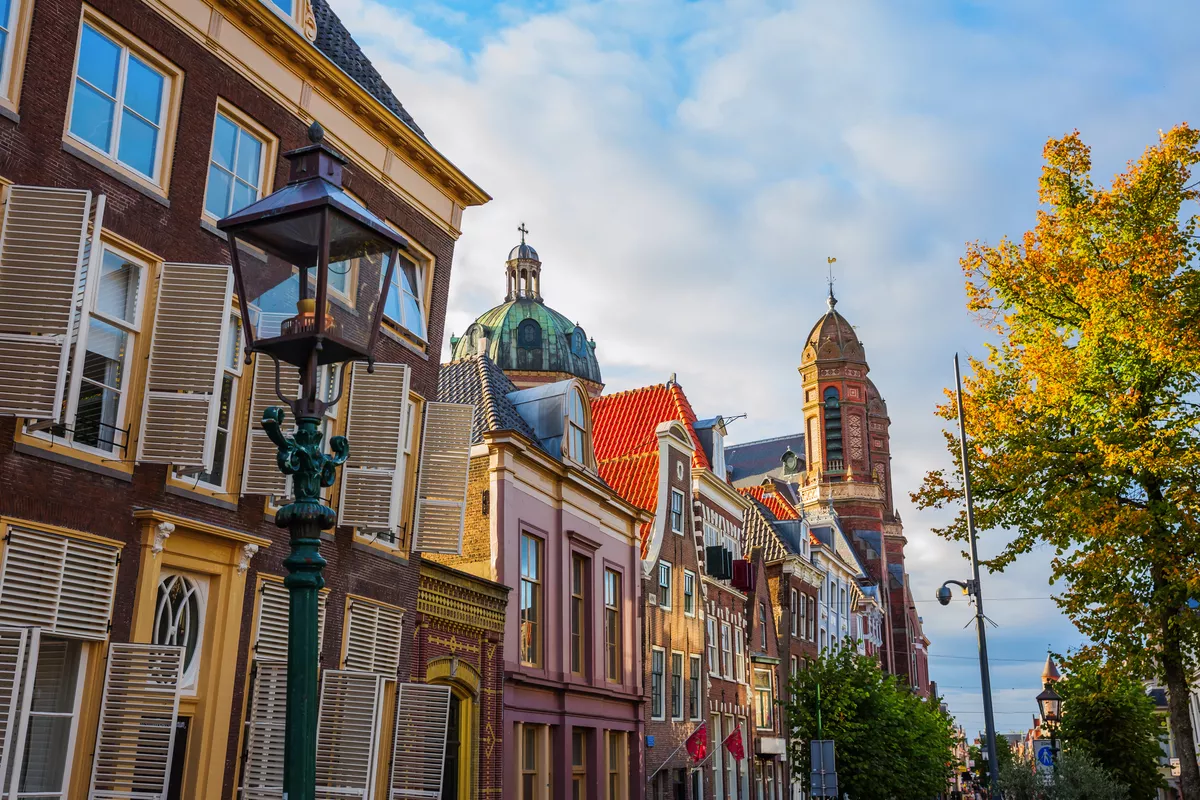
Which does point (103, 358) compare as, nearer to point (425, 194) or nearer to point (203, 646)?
point (203, 646)

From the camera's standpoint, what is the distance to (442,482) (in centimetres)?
1752

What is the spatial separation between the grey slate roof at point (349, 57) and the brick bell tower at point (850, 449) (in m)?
73.5

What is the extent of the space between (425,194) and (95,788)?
10631mm

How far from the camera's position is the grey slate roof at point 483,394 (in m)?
23.4

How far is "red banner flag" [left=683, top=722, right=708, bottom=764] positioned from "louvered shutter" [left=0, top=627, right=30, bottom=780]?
76.2ft

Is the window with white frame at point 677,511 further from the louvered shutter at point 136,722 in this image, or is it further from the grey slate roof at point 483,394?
the louvered shutter at point 136,722

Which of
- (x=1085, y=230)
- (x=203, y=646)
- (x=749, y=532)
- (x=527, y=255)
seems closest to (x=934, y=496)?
(x=1085, y=230)

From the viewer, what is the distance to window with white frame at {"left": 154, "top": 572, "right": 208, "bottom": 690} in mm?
12539

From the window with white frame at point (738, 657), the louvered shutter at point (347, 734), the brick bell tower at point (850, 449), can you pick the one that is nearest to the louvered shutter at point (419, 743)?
the louvered shutter at point (347, 734)

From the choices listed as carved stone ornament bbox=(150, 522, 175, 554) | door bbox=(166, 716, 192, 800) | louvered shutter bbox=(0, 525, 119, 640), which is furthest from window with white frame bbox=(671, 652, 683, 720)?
louvered shutter bbox=(0, 525, 119, 640)

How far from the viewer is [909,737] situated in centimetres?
4100

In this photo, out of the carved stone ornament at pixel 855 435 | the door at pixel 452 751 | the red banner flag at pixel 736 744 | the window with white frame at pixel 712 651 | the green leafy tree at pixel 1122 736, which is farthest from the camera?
the carved stone ornament at pixel 855 435

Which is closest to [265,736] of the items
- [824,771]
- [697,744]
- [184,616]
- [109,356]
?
[184,616]

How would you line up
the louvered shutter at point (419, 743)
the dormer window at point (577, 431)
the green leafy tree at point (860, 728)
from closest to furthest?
1. the louvered shutter at point (419, 743)
2. the dormer window at point (577, 431)
3. the green leafy tree at point (860, 728)
